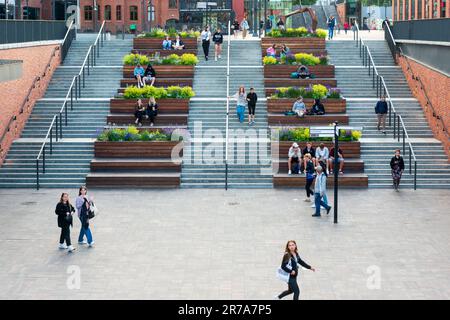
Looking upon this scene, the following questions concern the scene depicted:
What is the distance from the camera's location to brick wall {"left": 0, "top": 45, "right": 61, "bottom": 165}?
33469 millimetres

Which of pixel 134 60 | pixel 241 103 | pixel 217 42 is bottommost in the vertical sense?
pixel 241 103

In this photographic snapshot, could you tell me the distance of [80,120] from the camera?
3600 cm

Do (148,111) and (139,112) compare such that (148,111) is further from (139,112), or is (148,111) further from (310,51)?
(310,51)

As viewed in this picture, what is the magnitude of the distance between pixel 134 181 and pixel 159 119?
543cm

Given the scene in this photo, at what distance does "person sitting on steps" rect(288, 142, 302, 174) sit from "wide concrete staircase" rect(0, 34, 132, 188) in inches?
266

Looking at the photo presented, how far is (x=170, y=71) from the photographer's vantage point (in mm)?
41062

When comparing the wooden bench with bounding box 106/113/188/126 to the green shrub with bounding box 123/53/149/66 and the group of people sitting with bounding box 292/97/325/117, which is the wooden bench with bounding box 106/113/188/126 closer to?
the group of people sitting with bounding box 292/97/325/117

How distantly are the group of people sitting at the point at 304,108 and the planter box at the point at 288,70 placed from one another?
17.1 feet


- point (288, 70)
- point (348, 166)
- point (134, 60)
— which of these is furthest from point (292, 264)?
point (134, 60)

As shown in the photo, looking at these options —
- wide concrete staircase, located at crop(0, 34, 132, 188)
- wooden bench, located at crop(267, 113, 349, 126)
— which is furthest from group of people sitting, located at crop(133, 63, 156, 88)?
wooden bench, located at crop(267, 113, 349, 126)

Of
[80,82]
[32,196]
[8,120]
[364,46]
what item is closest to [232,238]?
[32,196]

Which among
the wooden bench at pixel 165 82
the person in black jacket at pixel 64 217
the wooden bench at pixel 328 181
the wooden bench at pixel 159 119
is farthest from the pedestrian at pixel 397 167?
the wooden bench at pixel 165 82

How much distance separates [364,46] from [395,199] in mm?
16434

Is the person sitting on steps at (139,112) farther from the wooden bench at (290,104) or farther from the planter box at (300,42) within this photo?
the planter box at (300,42)
